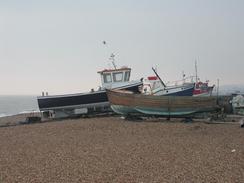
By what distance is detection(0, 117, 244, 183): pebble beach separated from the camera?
31.4 ft

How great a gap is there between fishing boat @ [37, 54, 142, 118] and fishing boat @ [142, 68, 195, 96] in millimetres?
1047

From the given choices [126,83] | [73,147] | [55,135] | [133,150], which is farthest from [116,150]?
[126,83]

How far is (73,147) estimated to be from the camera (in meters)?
14.4

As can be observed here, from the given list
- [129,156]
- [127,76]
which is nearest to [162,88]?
[127,76]

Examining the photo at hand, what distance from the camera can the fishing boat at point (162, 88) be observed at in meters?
29.6

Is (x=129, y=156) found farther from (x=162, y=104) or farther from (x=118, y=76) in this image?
(x=118, y=76)

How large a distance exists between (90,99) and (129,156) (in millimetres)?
18289

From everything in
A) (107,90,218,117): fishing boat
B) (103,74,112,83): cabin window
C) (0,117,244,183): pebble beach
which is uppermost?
(103,74,112,83): cabin window

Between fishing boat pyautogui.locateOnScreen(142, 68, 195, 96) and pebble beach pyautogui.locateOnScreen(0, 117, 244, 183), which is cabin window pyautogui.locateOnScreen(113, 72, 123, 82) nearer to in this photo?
fishing boat pyautogui.locateOnScreen(142, 68, 195, 96)

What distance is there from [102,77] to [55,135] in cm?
1347

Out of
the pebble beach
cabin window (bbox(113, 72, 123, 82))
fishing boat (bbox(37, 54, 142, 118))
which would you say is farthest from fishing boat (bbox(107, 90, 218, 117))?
the pebble beach

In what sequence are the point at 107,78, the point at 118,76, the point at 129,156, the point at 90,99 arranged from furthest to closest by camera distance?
the point at 107,78
the point at 118,76
the point at 90,99
the point at 129,156

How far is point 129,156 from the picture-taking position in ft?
39.6

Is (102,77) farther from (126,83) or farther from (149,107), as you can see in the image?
(149,107)
